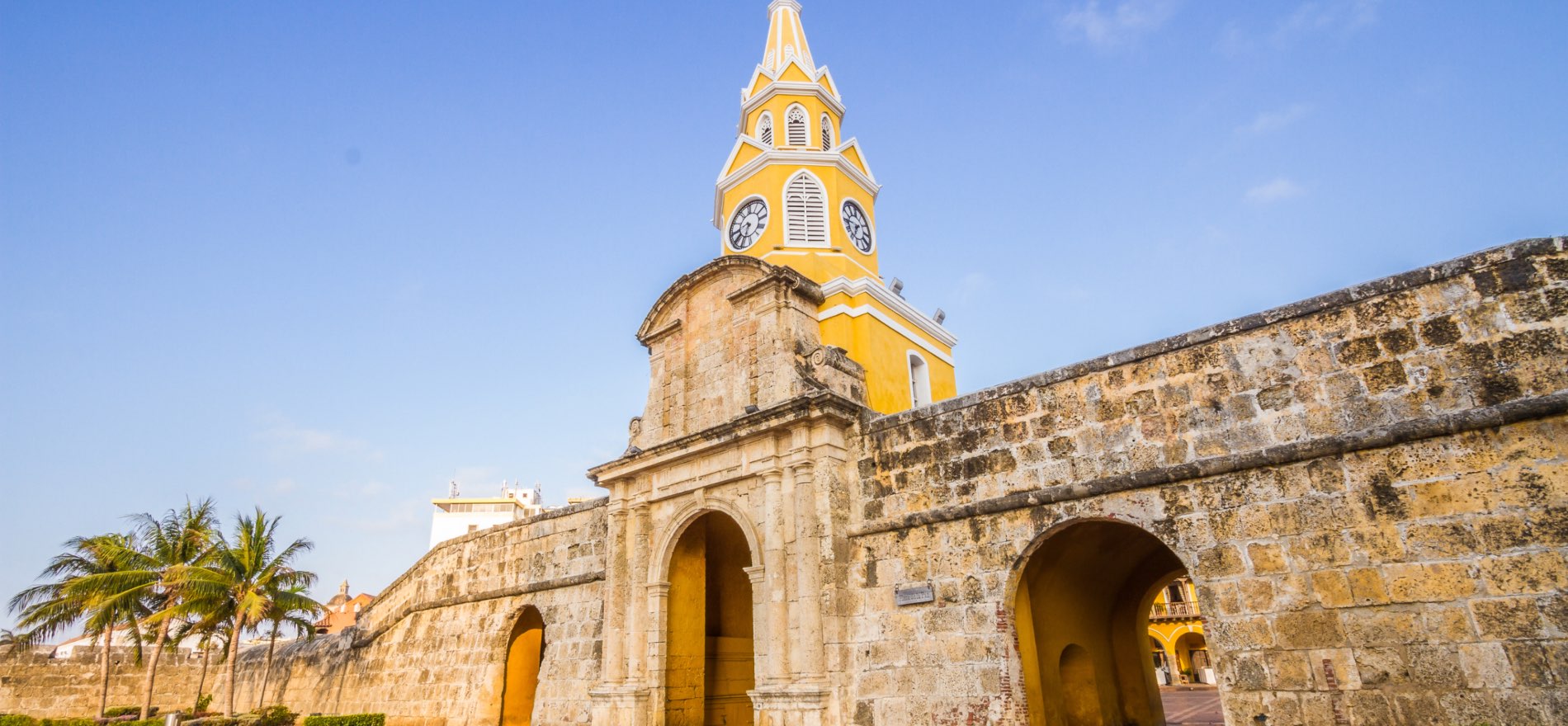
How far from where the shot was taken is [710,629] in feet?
44.4

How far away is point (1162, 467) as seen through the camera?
773 cm

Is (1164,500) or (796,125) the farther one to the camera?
(796,125)

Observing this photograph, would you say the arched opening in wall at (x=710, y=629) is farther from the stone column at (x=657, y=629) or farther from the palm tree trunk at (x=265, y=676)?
the palm tree trunk at (x=265, y=676)

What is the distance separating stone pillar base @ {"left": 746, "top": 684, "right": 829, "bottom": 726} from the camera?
351 inches

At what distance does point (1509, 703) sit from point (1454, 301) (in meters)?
3.06

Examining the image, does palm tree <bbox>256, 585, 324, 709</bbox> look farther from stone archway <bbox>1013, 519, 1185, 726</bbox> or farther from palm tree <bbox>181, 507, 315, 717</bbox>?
stone archway <bbox>1013, 519, 1185, 726</bbox>

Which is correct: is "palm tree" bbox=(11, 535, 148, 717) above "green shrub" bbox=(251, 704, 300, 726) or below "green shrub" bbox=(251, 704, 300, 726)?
above

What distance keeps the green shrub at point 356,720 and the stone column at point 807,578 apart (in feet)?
36.5

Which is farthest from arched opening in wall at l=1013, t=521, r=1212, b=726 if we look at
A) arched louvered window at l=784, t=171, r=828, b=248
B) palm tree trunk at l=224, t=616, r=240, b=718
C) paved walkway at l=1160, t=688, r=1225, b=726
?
palm tree trunk at l=224, t=616, r=240, b=718

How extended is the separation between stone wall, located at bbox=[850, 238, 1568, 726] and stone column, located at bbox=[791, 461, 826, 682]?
2.06 ft

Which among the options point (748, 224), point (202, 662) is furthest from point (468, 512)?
point (748, 224)

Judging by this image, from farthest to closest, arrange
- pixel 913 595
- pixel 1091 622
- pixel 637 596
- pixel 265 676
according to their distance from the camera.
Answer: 1. pixel 265 676
2. pixel 637 596
3. pixel 1091 622
4. pixel 913 595

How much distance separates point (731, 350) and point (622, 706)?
196 inches

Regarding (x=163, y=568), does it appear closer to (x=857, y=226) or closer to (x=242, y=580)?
(x=242, y=580)
